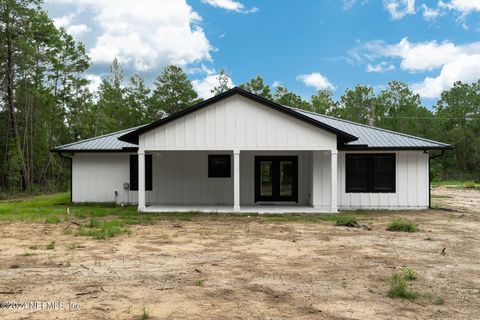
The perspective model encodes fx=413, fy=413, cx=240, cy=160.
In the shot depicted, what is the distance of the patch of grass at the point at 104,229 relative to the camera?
368 inches

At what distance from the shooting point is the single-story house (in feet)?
44.4

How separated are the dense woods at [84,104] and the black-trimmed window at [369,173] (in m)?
18.1

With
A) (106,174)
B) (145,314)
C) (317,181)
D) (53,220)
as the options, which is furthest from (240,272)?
(106,174)

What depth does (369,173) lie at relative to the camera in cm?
1545

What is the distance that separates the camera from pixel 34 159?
2616 centimetres

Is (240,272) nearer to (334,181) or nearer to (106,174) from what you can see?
(334,181)

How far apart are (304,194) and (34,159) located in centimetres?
1846

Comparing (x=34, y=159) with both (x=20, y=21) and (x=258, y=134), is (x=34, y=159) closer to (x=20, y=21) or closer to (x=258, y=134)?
(x=20, y=21)

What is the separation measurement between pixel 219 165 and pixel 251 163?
4.17 ft

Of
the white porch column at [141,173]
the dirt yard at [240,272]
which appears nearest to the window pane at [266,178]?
the white porch column at [141,173]

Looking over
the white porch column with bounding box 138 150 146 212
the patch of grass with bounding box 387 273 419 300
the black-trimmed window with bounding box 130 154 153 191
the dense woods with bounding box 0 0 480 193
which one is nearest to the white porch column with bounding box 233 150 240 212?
the white porch column with bounding box 138 150 146 212

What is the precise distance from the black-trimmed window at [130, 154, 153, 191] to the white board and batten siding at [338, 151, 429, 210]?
733cm

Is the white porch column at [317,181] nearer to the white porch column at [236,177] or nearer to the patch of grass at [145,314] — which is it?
the white porch column at [236,177]

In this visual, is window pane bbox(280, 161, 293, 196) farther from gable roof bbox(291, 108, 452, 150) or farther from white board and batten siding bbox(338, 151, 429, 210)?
gable roof bbox(291, 108, 452, 150)
